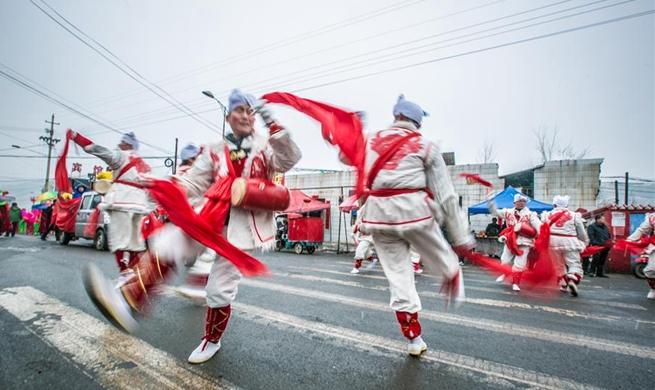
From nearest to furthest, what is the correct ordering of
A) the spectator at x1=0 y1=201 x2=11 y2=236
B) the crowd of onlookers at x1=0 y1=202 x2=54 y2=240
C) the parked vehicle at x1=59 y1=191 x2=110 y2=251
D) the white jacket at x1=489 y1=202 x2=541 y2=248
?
the white jacket at x1=489 y1=202 x2=541 y2=248, the parked vehicle at x1=59 y1=191 x2=110 y2=251, the crowd of onlookers at x1=0 y1=202 x2=54 y2=240, the spectator at x1=0 y1=201 x2=11 y2=236

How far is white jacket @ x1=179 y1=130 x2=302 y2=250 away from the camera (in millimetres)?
2490

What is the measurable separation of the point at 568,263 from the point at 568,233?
0.58 m

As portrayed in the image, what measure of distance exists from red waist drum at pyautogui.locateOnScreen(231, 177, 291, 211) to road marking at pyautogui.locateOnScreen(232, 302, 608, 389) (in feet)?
4.62

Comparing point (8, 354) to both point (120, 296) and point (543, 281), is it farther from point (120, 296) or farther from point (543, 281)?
point (543, 281)

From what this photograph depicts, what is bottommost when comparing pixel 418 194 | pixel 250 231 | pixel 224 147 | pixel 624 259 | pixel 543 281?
pixel 624 259

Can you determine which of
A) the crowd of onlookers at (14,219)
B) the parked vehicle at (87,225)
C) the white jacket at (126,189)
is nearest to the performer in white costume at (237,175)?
the white jacket at (126,189)

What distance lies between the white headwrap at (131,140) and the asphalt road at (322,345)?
6.97 ft

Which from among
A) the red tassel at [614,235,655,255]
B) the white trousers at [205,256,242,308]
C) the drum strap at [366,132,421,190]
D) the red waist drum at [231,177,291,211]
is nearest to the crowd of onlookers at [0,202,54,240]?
the white trousers at [205,256,242,308]

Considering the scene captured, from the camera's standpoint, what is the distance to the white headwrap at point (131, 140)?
4730 millimetres

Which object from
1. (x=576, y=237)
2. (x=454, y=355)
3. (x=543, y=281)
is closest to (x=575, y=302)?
(x=576, y=237)

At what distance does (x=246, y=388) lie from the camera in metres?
2.13

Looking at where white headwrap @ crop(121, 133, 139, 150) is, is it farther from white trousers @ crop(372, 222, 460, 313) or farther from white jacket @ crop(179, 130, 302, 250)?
white trousers @ crop(372, 222, 460, 313)

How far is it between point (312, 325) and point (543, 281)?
2.68 metres

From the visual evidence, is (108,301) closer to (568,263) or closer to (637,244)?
(568,263)
